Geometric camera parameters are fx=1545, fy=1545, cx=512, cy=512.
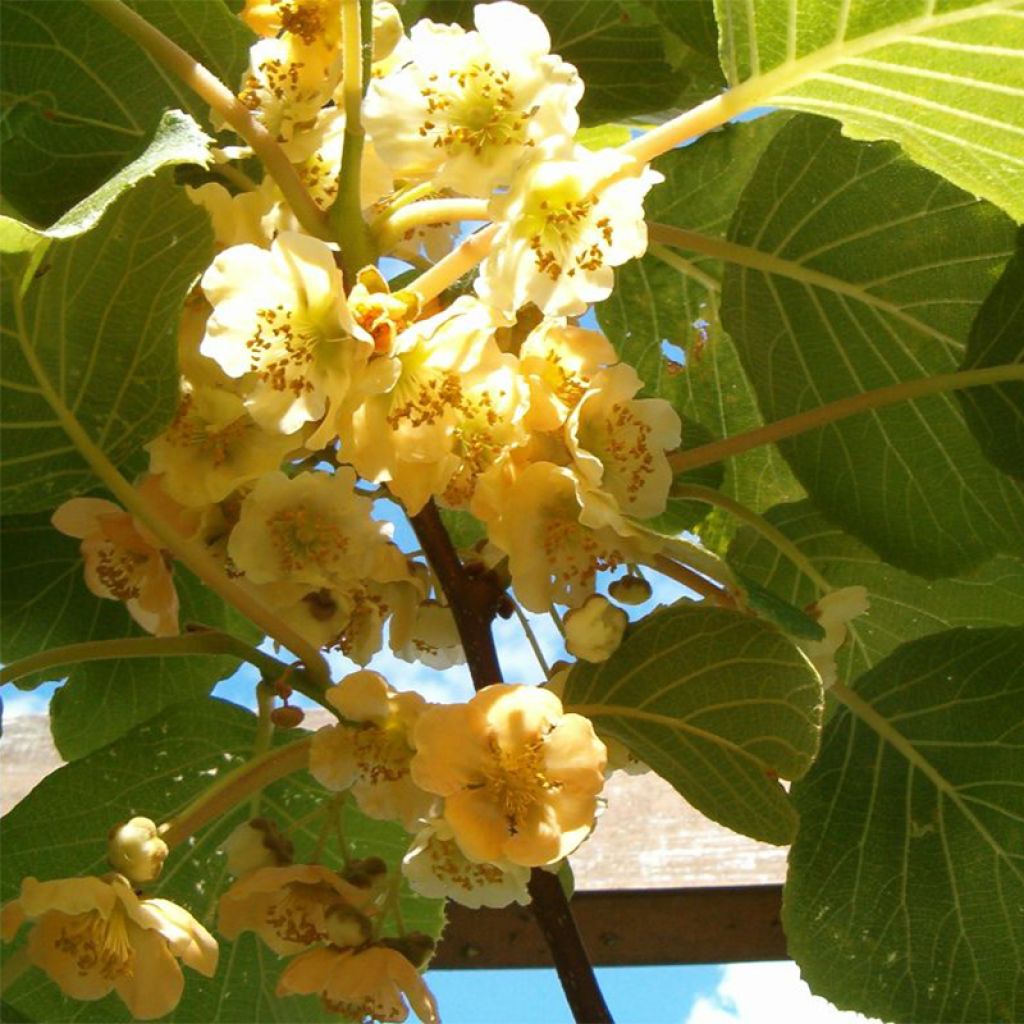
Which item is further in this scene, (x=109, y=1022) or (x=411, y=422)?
(x=109, y=1022)

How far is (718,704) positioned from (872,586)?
1.13ft

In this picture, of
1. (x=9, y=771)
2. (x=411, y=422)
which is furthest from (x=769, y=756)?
(x=9, y=771)

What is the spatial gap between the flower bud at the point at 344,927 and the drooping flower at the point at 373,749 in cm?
5

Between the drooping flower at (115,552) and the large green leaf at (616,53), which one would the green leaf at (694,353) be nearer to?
the large green leaf at (616,53)

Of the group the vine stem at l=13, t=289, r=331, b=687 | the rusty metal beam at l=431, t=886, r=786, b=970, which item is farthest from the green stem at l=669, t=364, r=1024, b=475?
the rusty metal beam at l=431, t=886, r=786, b=970

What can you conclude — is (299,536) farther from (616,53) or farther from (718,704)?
(616,53)

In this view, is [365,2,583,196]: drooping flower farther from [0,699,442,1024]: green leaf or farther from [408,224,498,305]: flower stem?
[0,699,442,1024]: green leaf

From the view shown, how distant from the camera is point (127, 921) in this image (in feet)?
2.27

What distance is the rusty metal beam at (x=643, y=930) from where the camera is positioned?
160cm

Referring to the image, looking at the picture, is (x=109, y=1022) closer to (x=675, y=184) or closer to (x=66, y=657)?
(x=66, y=657)

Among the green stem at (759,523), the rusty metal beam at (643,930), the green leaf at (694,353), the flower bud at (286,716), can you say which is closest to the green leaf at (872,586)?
the green stem at (759,523)

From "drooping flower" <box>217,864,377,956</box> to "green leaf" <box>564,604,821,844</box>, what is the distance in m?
0.15

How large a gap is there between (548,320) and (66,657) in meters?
0.31

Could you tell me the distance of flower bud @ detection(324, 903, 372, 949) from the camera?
756mm
